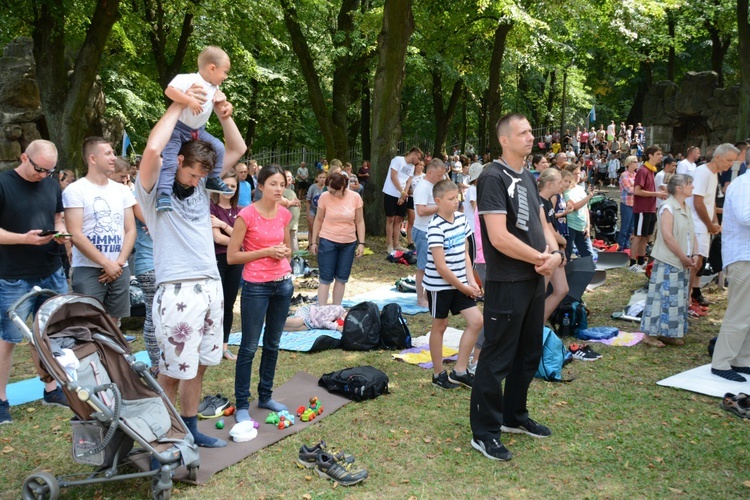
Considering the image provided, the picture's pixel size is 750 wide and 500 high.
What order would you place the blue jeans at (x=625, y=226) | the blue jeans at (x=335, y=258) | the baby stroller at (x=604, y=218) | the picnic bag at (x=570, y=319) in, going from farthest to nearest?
the baby stroller at (x=604, y=218)
the blue jeans at (x=625, y=226)
the blue jeans at (x=335, y=258)
the picnic bag at (x=570, y=319)

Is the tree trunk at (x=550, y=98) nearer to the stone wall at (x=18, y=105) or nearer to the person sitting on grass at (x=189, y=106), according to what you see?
the stone wall at (x=18, y=105)

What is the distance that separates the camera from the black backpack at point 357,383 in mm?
5785

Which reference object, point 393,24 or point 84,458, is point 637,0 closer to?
point 393,24

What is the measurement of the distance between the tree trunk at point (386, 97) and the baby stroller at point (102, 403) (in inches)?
431

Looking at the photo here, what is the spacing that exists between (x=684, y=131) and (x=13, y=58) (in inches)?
1095

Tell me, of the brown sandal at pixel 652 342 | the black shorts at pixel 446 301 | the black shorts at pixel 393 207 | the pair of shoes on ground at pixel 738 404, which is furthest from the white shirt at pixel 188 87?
the black shorts at pixel 393 207

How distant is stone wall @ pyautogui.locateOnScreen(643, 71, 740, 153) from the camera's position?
1130 inches

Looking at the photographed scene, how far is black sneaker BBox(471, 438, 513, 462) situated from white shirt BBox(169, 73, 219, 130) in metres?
2.88

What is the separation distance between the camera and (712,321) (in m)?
8.51

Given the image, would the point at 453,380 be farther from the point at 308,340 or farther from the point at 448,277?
the point at 308,340

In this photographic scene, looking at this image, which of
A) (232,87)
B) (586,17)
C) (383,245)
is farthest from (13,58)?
(586,17)

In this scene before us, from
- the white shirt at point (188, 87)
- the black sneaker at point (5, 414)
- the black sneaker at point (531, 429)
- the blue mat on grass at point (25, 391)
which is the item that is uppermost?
the white shirt at point (188, 87)

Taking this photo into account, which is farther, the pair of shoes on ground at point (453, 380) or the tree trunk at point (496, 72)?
the tree trunk at point (496, 72)

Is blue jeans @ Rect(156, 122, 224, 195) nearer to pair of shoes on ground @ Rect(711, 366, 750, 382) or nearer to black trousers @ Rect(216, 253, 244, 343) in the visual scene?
black trousers @ Rect(216, 253, 244, 343)
